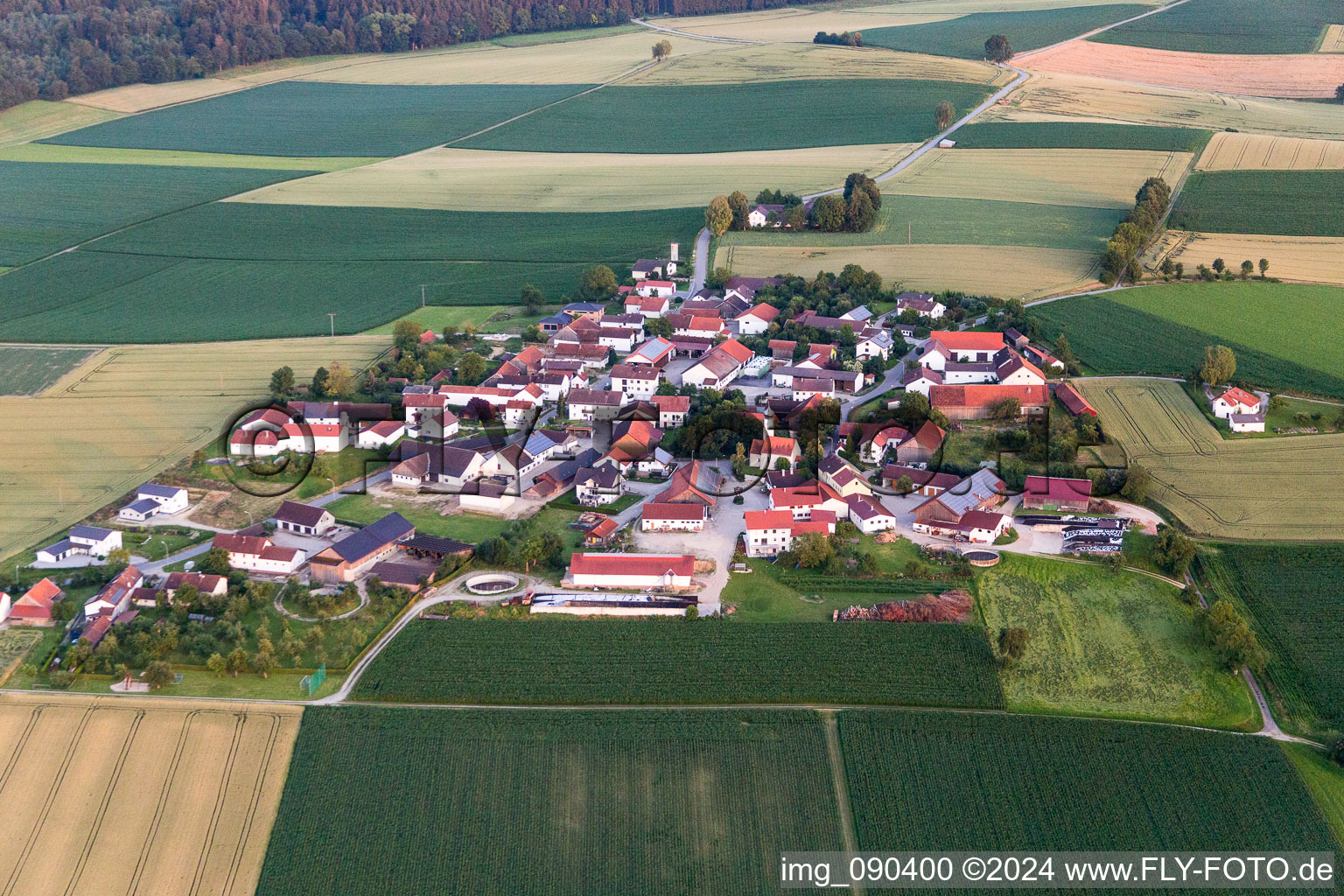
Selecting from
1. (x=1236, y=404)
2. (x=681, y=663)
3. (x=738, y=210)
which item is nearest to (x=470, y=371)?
(x=681, y=663)

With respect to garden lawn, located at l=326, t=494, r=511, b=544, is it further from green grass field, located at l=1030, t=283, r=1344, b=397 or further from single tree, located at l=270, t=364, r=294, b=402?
green grass field, located at l=1030, t=283, r=1344, b=397

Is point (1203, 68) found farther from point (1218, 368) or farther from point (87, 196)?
point (87, 196)

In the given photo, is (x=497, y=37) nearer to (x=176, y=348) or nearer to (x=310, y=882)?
(x=176, y=348)

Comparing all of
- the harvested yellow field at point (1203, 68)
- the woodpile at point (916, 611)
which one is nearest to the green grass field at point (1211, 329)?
the woodpile at point (916, 611)

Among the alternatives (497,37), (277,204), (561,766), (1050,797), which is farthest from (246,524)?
(497,37)

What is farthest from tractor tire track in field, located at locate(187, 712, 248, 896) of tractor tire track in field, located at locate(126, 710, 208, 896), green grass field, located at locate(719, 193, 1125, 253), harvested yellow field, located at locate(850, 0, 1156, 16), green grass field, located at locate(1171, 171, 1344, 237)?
harvested yellow field, located at locate(850, 0, 1156, 16)

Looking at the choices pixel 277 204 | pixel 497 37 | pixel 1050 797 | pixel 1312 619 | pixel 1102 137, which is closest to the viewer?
pixel 1050 797
